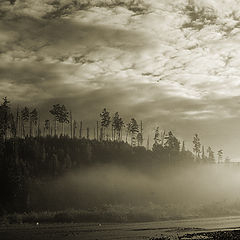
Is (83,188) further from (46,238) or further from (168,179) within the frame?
(46,238)

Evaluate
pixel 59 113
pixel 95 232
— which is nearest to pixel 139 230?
pixel 95 232

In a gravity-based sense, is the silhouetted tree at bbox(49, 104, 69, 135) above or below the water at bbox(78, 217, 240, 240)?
above

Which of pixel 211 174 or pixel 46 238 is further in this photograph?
pixel 211 174

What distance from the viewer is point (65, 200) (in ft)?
380

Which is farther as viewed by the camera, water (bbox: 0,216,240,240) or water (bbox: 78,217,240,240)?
water (bbox: 78,217,240,240)

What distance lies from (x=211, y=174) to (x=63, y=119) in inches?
2827

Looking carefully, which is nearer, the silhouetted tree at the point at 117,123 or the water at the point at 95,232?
the water at the point at 95,232

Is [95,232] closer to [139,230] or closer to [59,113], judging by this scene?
[139,230]

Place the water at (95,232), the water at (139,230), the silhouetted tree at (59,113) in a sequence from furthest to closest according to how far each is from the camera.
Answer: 1. the silhouetted tree at (59,113)
2. the water at (139,230)
3. the water at (95,232)

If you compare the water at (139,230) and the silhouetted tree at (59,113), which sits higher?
the silhouetted tree at (59,113)

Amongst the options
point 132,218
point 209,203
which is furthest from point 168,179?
point 132,218

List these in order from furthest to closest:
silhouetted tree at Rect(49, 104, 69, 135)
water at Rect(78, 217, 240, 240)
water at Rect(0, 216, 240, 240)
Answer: silhouetted tree at Rect(49, 104, 69, 135) < water at Rect(78, 217, 240, 240) < water at Rect(0, 216, 240, 240)

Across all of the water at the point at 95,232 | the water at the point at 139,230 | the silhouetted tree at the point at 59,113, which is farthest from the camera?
the silhouetted tree at the point at 59,113

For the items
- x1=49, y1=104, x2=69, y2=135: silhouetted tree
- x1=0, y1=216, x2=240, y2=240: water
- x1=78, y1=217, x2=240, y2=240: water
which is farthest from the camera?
x1=49, y1=104, x2=69, y2=135: silhouetted tree
